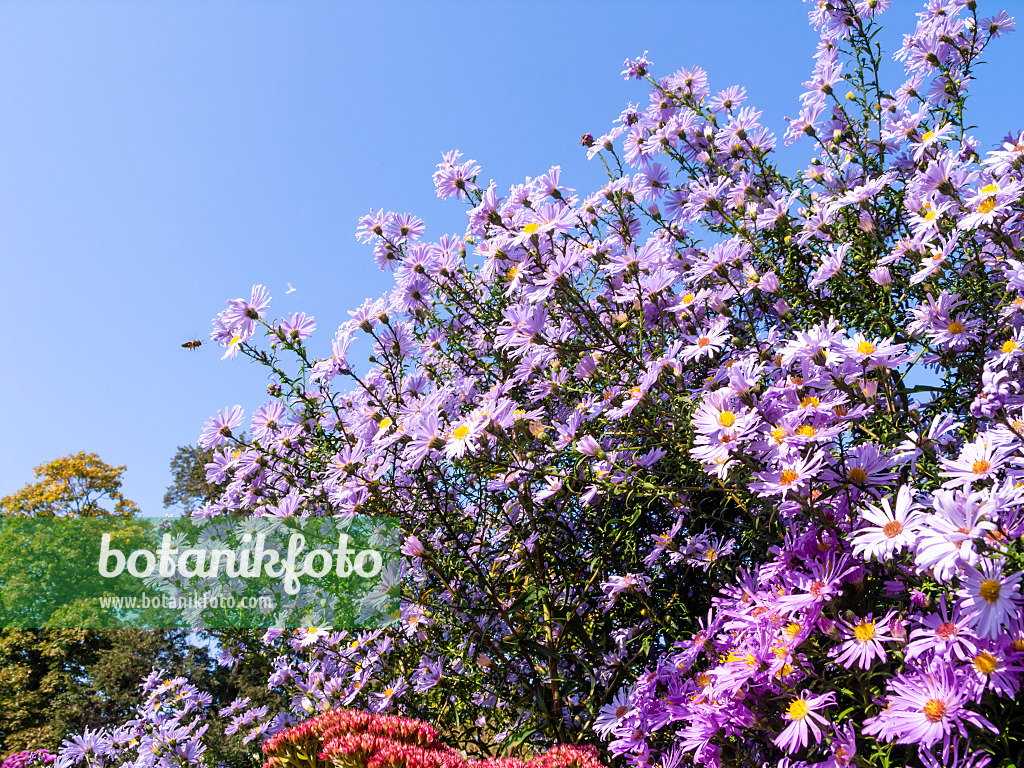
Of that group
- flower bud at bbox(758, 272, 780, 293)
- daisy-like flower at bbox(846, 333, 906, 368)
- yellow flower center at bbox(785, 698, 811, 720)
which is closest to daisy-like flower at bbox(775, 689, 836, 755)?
yellow flower center at bbox(785, 698, 811, 720)

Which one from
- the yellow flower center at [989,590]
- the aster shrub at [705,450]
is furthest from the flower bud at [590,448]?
the yellow flower center at [989,590]

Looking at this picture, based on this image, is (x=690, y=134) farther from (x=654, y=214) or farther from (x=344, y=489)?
(x=344, y=489)

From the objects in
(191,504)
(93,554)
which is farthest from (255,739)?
(93,554)

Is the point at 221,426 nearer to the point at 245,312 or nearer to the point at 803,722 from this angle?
the point at 245,312

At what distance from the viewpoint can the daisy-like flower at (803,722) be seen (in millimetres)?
1557

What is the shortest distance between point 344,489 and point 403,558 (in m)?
0.58

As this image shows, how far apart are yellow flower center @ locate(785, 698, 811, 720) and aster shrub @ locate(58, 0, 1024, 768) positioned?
0.02 meters

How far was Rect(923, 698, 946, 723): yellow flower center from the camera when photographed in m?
1.37

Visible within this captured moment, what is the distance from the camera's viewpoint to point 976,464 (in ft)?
4.82

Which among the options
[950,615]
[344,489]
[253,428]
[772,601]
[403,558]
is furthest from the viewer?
[253,428]

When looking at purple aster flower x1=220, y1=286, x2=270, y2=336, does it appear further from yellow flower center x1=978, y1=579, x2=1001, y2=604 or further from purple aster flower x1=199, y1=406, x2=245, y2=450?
yellow flower center x1=978, y1=579, x2=1001, y2=604

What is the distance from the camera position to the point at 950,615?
4.99 ft

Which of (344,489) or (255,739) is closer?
(344,489)

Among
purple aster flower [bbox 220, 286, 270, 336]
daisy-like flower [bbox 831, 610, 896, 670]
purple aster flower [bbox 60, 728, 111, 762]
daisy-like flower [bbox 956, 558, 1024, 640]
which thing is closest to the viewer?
daisy-like flower [bbox 956, 558, 1024, 640]
